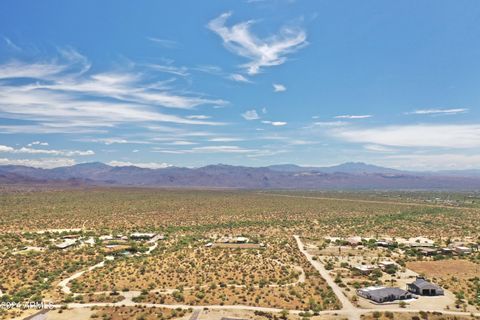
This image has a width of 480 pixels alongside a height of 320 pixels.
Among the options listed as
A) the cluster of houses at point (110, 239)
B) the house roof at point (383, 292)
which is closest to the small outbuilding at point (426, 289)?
the house roof at point (383, 292)

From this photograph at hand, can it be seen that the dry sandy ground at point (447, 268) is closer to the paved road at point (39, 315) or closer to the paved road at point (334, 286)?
the paved road at point (334, 286)

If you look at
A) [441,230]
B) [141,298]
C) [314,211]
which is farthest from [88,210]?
[441,230]

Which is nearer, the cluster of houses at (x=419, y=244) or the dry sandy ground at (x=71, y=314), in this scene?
the dry sandy ground at (x=71, y=314)

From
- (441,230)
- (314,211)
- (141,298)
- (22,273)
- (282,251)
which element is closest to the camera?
(141,298)

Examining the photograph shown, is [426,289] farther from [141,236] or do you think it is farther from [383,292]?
[141,236]

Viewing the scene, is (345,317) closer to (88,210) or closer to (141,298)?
(141,298)

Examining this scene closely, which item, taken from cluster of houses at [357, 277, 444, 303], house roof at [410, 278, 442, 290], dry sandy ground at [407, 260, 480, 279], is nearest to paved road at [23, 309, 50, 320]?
cluster of houses at [357, 277, 444, 303]

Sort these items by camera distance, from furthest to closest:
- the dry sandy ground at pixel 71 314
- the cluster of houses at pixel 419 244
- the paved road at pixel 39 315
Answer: the cluster of houses at pixel 419 244, the dry sandy ground at pixel 71 314, the paved road at pixel 39 315

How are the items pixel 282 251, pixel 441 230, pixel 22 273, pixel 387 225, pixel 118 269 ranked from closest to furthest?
pixel 22 273 → pixel 118 269 → pixel 282 251 → pixel 441 230 → pixel 387 225

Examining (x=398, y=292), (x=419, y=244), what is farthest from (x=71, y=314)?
(x=419, y=244)
